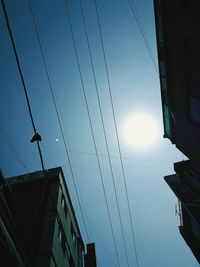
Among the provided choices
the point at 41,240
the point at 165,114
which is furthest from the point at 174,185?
the point at 41,240

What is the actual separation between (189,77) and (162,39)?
3846 mm

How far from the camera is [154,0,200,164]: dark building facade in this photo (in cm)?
1205

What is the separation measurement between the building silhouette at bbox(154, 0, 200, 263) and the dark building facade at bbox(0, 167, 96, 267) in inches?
393

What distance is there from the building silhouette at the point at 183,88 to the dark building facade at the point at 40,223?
9.98m

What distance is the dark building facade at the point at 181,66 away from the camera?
12047 millimetres

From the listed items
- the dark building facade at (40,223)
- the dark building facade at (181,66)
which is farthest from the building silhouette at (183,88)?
the dark building facade at (40,223)

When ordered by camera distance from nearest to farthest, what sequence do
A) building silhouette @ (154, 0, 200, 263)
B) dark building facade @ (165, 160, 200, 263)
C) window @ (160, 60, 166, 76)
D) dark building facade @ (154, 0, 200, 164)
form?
dark building facade @ (154, 0, 200, 164), building silhouette @ (154, 0, 200, 263), window @ (160, 60, 166, 76), dark building facade @ (165, 160, 200, 263)

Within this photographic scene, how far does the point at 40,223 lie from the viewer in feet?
63.5

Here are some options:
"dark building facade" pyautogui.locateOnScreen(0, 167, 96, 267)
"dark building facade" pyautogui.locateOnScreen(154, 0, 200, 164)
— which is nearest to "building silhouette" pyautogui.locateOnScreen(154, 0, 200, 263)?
"dark building facade" pyautogui.locateOnScreen(154, 0, 200, 164)

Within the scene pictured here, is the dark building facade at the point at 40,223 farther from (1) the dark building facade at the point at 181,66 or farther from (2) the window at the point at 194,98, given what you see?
(1) the dark building facade at the point at 181,66

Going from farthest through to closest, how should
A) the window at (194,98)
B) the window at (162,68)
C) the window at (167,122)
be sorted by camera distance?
the window at (167,122)
the window at (162,68)
the window at (194,98)

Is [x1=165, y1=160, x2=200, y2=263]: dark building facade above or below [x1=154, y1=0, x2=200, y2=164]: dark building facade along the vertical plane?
below

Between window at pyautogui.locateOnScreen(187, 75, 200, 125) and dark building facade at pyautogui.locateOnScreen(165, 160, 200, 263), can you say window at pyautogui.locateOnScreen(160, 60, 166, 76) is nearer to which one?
window at pyautogui.locateOnScreen(187, 75, 200, 125)

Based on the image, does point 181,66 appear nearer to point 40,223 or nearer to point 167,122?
point 167,122
